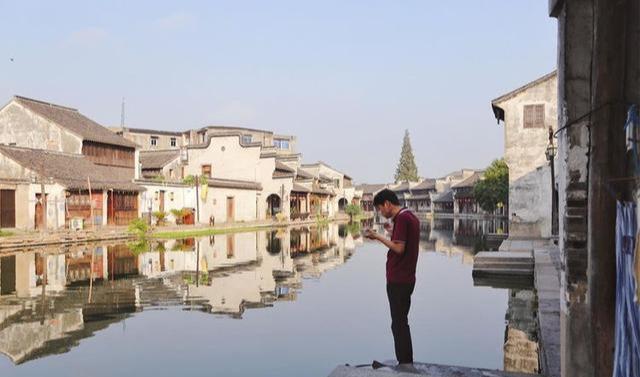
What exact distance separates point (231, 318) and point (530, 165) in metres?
18.0

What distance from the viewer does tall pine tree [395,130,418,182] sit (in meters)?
105

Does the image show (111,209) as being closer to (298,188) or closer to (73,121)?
(73,121)

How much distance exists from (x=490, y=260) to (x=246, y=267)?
7.01 metres

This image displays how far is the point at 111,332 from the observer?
8.83 meters

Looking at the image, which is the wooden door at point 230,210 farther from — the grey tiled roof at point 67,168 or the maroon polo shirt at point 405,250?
the maroon polo shirt at point 405,250

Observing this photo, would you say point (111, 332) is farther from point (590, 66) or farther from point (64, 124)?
point (64, 124)

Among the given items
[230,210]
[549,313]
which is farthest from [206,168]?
[549,313]

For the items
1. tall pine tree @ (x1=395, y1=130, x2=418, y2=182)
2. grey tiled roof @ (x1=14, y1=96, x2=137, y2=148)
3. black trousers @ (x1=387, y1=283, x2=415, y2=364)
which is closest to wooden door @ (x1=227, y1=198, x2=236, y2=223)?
grey tiled roof @ (x1=14, y1=96, x2=137, y2=148)

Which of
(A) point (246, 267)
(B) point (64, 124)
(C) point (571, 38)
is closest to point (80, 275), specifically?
(A) point (246, 267)

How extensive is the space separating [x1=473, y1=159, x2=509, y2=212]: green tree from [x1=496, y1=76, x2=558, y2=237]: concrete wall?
91.1 feet

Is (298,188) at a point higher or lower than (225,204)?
higher

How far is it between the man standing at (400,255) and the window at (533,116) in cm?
2084

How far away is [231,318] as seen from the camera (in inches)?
391

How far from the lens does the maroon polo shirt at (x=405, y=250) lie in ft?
17.4
